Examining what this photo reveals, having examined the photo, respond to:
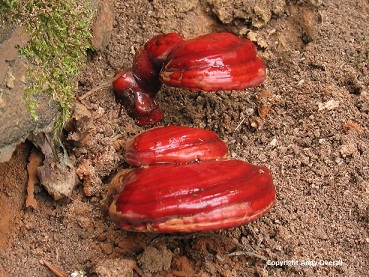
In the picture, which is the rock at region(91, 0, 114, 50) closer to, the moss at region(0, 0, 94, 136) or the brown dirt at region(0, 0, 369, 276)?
the brown dirt at region(0, 0, 369, 276)

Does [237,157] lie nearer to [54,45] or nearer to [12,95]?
[54,45]

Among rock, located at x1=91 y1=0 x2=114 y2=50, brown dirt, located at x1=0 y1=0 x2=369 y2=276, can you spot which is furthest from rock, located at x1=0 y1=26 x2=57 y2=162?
rock, located at x1=91 y1=0 x2=114 y2=50

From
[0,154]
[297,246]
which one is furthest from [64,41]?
[297,246]

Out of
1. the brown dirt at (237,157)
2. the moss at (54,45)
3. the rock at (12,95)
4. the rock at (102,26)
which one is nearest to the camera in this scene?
the rock at (12,95)

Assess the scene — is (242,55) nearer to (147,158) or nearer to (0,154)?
(147,158)

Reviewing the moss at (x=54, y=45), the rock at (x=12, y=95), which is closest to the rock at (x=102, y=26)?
the moss at (x=54, y=45)

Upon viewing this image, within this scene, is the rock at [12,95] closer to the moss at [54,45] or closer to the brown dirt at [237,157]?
the moss at [54,45]
